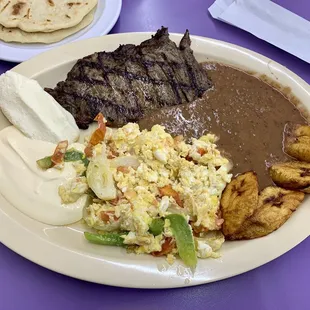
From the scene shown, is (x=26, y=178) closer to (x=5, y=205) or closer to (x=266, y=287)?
(x=5, y=205)

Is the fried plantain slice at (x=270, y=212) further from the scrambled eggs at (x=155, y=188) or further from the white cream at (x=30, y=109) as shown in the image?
the white cream at (x=30, y=109)

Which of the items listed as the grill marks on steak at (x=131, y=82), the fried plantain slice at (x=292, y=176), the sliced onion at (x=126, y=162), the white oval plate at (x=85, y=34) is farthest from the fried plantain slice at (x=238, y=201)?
the white oval plate at (x=85, y=34)

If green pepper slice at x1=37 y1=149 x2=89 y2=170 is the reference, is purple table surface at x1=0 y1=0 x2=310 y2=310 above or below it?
below

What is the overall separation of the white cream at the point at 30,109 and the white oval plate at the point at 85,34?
52cm

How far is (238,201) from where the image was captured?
84.5 inches

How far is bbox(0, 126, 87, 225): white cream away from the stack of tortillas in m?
0.96

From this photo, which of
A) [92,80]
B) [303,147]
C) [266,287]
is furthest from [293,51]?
[266,287]

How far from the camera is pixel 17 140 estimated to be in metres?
2.36

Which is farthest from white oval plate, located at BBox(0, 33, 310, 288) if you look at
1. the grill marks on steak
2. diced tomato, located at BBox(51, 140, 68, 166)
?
the grill marks on steak

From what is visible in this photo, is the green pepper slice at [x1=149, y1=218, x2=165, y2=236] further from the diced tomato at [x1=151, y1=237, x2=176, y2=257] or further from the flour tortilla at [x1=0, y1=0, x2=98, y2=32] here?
the flour tortilla at [x1=0, y1=0, x2=98, y2=32]

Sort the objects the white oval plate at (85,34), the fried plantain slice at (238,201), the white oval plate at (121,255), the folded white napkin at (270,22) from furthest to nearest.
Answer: the folded white napkin at (270,22) < the white oval plate at (85,34) < the fried plantain slice at (238,201) < the white oval plate at (121,255)

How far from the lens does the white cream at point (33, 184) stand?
218cm

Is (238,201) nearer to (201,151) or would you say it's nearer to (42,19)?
(201,151)

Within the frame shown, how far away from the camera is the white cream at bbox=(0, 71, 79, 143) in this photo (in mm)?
2398
